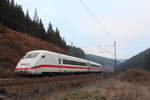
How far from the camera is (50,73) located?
62.9ft

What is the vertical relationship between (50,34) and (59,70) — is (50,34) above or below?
above

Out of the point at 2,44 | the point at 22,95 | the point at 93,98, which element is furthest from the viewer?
the point at 2,44

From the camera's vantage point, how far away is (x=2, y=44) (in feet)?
105

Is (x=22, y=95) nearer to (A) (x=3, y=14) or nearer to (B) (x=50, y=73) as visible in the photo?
(B) (x=50, y=73)

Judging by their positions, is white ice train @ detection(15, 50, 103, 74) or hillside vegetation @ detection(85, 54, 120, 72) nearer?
→ white ice train @ detection(15, 50, 103, 74)

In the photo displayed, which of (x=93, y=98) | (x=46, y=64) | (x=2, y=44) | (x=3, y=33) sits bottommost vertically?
(x=93, y=98)

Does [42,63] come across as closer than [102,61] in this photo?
Yes

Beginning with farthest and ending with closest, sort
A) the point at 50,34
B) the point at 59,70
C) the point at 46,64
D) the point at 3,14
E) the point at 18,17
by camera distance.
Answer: the point at 50,34 < the point at 18,17 < the point at 3,14 < the point at 59,70 < the point at 46,64

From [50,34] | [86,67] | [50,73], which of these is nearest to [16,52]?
[86,67]

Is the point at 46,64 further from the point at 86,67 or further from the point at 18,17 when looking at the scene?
the point at 18,17

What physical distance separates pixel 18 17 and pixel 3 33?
82.2 ft

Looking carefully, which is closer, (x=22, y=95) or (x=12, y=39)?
(x=22, y=95)

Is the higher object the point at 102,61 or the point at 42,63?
Result: the point at 102,61

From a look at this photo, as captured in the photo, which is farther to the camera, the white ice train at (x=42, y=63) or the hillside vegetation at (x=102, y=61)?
the hillside vegetation at (x=102, y=61)
